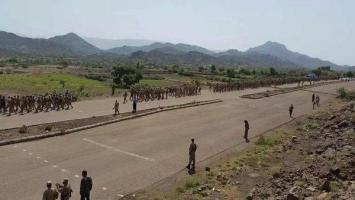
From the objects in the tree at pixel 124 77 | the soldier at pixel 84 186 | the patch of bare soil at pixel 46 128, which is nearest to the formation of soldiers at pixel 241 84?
the tree at pixel 124 77

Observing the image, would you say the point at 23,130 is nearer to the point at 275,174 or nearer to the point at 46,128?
Answer: the point at 46,128

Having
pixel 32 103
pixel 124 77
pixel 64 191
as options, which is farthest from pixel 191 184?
pixel 124 77

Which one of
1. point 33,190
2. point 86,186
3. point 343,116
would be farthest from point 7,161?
point 343,116

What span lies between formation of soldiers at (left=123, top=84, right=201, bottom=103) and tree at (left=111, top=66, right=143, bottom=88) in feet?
40.6

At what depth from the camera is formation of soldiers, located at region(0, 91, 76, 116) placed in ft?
103

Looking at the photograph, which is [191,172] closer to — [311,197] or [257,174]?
[257,174]

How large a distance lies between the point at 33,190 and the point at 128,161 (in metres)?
5.55

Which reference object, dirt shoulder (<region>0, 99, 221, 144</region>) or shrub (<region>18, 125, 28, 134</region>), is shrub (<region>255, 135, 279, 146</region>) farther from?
shrub (<region>18, 125, 28, 134</region>)

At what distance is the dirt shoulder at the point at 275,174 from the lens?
1638 centimetres

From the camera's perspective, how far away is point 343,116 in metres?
36.5

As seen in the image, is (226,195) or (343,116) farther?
(343,116)

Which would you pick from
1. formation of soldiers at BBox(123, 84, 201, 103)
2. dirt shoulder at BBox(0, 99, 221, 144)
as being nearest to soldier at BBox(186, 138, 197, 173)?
dirt shoulder at BBox(0, 99, 221, 144)

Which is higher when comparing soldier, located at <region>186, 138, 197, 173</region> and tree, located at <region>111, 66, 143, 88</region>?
tree, located at <region>111, 66, 143, 88</region>

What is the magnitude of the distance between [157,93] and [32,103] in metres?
16.8
